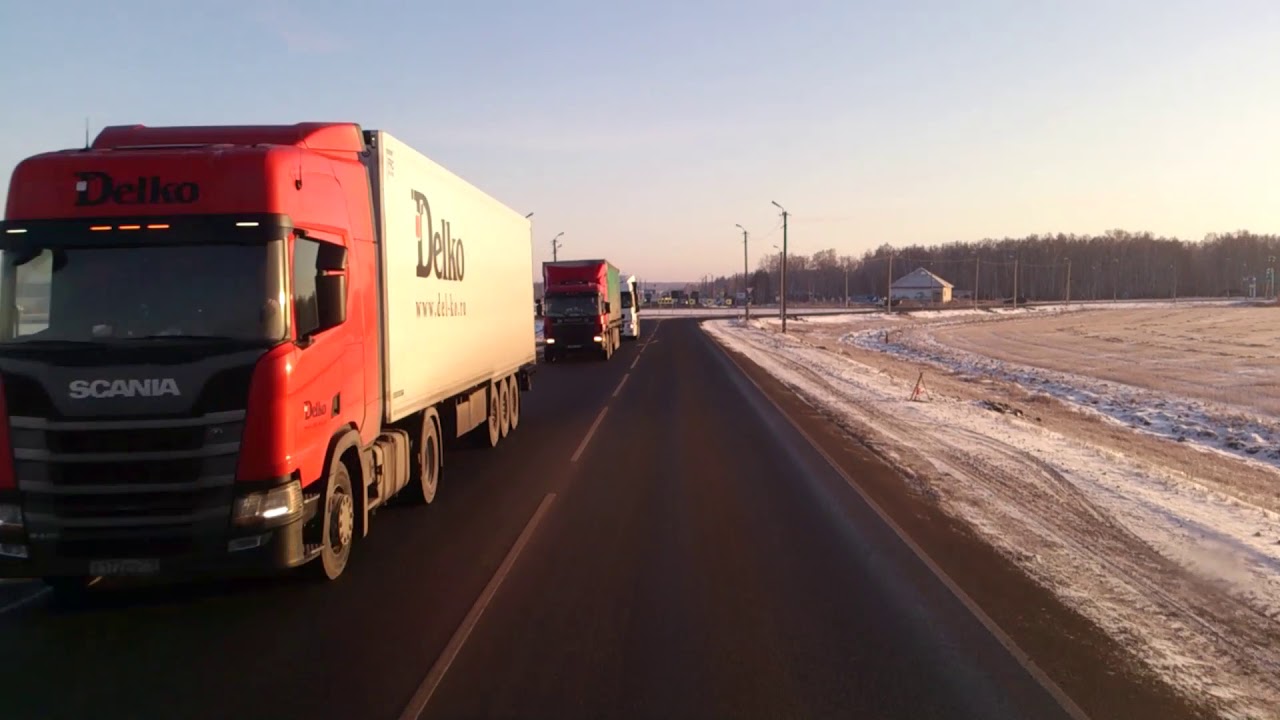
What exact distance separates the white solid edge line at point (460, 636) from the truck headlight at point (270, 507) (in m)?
1.46

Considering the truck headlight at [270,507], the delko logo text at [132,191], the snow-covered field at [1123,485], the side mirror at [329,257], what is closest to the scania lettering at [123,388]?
the truck headlight at [270,507]

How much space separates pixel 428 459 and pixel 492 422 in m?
4.43

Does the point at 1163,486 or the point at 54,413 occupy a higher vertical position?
the point at 54,413

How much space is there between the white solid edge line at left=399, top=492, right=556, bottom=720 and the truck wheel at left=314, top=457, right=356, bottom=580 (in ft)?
4.20

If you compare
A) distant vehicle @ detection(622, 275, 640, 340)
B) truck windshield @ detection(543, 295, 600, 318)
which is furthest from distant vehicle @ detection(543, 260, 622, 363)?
distant vehicle @ detection(622, 275, 640, 340)

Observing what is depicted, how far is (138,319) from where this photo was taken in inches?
259

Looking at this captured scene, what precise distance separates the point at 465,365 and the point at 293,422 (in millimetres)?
5810

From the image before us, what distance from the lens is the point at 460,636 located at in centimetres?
623

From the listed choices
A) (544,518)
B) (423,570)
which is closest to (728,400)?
(544,518)

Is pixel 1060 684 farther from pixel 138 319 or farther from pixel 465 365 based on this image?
pixel 465 365

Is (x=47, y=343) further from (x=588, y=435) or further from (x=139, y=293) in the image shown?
(x=588, y=435)

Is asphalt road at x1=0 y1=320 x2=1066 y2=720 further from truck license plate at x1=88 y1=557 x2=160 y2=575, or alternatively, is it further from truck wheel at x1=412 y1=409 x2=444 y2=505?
truck license plate at x1=88 y1=557 x2=160 y2=575

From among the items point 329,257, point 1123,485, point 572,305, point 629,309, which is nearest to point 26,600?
point 329,257

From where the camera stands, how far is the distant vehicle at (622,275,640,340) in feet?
167
